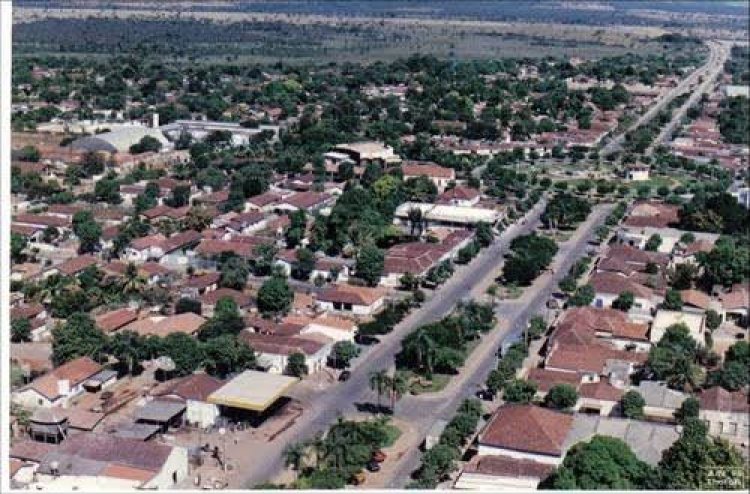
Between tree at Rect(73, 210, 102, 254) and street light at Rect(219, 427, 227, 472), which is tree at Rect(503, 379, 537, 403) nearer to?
street light at Rect(219, 427, 227, 472)

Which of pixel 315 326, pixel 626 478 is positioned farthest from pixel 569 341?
pixel 626 478

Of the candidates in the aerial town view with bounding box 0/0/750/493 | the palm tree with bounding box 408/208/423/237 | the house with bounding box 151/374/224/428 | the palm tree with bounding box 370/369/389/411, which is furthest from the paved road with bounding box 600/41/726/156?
the house with bounding box 151/374/224/428

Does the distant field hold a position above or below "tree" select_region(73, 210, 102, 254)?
above

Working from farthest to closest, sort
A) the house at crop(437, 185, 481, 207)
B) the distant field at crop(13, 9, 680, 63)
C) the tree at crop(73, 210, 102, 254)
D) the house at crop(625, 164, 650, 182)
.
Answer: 1. the distant field at crop(13, 9, 680, 63)
2. the house at crop(625, 164, 650, 182)
3. the house at crop(437, 185, 481, 207)
4. the tree at crop(73, 210, 102, 254)

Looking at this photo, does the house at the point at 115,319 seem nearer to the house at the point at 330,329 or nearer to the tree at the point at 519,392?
the house at the point at 330,329

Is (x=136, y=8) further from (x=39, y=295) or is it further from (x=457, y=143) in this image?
(x=39, y=295)

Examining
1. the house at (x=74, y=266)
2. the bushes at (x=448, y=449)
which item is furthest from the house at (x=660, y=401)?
the house at (x=74, y=266)

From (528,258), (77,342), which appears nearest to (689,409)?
(528,258)
